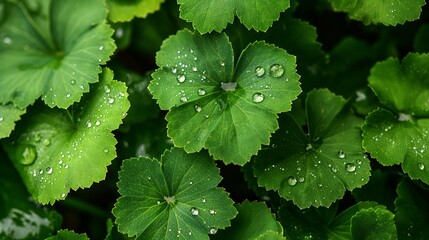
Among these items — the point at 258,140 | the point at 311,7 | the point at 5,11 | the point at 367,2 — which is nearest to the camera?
the point at 258,140

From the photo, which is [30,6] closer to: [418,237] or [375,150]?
[375,150]

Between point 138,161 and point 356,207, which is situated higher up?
point 138,161

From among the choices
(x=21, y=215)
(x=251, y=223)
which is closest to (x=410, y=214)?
(x=251, y=223)

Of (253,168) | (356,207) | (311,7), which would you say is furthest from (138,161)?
(311,7)

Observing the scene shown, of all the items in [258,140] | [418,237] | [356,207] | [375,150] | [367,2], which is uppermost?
[367,2]

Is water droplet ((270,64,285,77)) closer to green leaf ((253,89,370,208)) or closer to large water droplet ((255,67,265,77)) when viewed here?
large water droplet ((255,67,265,77))

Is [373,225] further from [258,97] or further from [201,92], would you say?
[201,92]

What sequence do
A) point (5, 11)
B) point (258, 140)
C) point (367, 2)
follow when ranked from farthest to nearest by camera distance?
point (5, 11), point (367, 2), point (258, 140)
